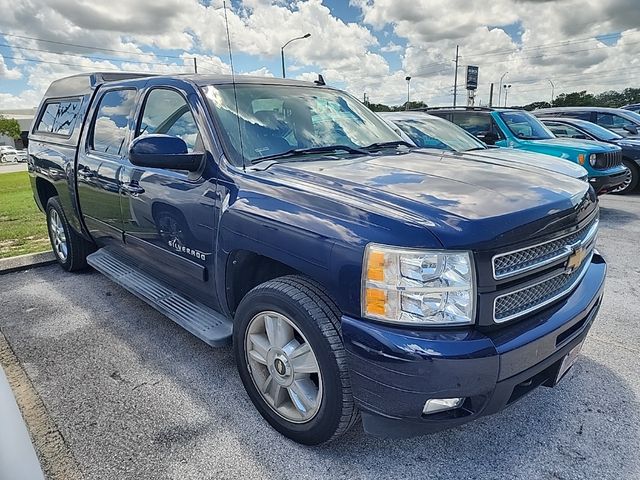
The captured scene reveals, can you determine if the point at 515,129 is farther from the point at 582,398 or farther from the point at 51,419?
the point at 51,419

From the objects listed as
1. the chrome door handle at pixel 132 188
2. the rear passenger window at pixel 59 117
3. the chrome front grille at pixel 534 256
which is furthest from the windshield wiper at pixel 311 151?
the rear passenger window at pixel 59 117

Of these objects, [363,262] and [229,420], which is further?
[229,420]

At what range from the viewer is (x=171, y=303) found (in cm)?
327

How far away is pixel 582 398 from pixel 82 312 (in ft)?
12.5

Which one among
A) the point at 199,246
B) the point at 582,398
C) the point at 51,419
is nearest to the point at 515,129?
the point at 582,398

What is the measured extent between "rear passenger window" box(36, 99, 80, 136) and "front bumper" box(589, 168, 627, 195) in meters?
7.00

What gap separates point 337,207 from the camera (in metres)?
2.09

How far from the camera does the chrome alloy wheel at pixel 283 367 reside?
227 cm

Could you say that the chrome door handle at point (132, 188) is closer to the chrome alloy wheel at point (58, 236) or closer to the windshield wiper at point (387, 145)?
the windshield wiper at point (387, 145)

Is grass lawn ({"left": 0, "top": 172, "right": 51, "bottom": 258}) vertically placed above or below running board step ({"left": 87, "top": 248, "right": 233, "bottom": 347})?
below

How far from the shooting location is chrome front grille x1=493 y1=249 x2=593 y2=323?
6.42ft

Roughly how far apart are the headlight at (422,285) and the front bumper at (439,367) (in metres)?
0.06

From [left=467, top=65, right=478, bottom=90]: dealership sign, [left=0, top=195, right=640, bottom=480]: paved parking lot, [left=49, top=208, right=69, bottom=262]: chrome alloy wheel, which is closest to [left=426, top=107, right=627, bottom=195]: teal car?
[left=0, top=195, right=640, bottom=480]: paved parking lot

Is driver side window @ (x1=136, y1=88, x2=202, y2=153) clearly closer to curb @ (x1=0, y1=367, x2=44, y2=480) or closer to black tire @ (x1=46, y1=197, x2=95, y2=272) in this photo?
curb @ (x1=0, y1=367, x2=44, y2=480)
